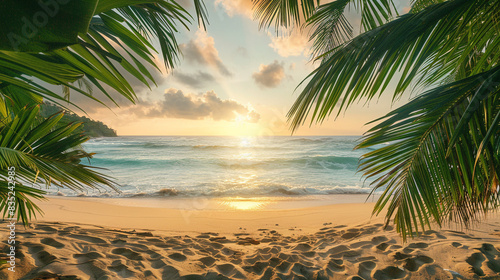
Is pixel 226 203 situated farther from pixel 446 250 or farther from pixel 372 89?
pixel 372 89

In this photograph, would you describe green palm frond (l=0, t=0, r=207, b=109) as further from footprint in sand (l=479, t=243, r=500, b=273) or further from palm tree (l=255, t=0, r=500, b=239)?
footprint in sand (l=479, t=243, r=500, b=273)

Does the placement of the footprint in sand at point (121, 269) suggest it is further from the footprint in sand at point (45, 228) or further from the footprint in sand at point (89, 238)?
the footprint in sand at point (45, 228)

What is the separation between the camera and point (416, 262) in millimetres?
2393

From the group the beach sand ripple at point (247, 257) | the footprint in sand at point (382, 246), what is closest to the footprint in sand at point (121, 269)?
the beach sand ripple at point (247, 257)

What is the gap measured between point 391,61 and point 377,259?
2148 mm

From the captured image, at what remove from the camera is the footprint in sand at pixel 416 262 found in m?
2.32

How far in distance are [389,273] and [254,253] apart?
1404mm

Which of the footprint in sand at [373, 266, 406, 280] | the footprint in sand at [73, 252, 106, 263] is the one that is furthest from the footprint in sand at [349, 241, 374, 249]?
the footprint in sand at [73, 252, 106, 263]

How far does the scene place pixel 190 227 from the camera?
14.7 feet

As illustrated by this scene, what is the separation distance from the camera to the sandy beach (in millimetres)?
2148

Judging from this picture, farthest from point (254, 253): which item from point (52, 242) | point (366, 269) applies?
point (52, 242)

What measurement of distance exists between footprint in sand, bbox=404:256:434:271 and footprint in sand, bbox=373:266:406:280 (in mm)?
114

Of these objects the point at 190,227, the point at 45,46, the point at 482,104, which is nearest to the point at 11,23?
the point at 45,46

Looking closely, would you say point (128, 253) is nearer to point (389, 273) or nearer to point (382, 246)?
point (389, 273)
